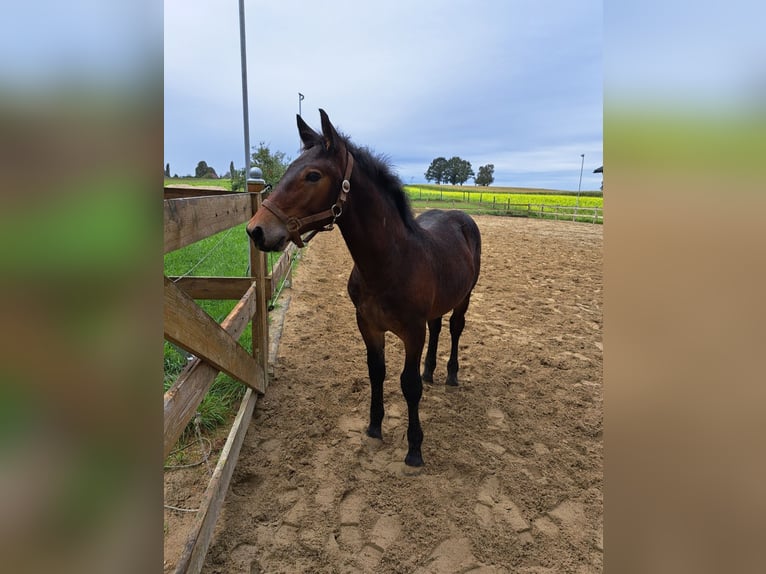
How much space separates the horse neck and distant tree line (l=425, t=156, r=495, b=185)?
273 feet

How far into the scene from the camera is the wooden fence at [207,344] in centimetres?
172

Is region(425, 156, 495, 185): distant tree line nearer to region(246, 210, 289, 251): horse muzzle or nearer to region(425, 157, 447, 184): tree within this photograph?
region(425, 157, 447, 184): tree

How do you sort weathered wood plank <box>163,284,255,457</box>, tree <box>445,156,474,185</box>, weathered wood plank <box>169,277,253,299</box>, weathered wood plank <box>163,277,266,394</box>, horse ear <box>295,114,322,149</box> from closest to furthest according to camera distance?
weathered wood plank <box>163,277,266,394</box> → weathered wood plank <box>163,284,255,457</box> → horse ear <box>295,114,322,149</box> → weathered wood plank <box>169,277,253,299</box> → tree <box>445,156,474,185</box>

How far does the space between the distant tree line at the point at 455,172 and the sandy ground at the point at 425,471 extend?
266ft

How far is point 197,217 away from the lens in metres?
2.07

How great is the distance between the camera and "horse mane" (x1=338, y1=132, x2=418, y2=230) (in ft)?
8.65

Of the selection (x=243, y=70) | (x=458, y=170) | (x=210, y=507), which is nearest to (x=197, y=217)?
(x=210, y=507)

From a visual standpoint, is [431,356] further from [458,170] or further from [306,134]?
[458,170]

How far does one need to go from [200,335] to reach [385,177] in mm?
1538

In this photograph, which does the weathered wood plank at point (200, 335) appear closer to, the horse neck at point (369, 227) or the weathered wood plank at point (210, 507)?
the weathered wood plank at point (210, 507)

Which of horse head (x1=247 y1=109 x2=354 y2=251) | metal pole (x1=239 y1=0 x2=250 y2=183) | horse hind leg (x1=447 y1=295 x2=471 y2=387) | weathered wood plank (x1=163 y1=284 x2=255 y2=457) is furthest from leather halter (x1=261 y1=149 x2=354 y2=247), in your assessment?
metal pole (x1=239 y1=0 x2=250 y2=183)
